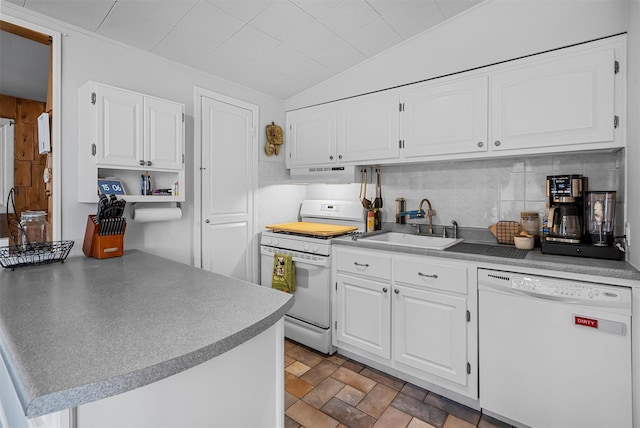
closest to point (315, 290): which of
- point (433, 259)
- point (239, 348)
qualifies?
point (433, 259)

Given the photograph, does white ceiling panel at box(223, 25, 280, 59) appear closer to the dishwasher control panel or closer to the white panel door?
the white panel door

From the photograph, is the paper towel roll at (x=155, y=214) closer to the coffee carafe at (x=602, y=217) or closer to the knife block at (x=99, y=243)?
the knife block at (x=99, y=243)

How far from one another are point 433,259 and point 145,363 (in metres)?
1.72

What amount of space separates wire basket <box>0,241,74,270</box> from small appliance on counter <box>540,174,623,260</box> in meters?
2.79

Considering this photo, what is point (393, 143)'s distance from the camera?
2.53m

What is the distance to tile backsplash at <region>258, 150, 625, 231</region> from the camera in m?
1.99

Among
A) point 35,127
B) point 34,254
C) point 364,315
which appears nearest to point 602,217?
point 364,315

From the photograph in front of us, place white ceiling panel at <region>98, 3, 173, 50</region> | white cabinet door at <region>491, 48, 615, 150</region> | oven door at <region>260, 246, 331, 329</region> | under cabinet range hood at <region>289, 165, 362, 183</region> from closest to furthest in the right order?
white cabinet door at <region>491, 48, 615, 150</region>, white ceiling panel at <region>98, 3, 173, 50</region>, oven door at <region>260, 246, 331, 329</region>, under cabinet range hood at <region>289, 165, 362, 183</region>

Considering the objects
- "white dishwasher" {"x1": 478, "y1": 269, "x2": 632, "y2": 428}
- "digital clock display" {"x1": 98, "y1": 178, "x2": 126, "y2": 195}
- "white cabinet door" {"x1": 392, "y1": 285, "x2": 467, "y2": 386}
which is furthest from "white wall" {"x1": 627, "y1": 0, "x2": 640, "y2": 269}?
"digital clock display" {"x1": 98, "y1": 178, "x2": 126, "y2": 195}

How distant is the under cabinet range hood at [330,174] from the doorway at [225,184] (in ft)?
1.62

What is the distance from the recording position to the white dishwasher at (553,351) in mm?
1484

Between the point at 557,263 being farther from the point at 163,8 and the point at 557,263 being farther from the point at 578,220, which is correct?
the point at 163,8

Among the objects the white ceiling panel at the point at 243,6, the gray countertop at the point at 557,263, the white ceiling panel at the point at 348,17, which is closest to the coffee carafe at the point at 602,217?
the gray countertop at the point at 557,263

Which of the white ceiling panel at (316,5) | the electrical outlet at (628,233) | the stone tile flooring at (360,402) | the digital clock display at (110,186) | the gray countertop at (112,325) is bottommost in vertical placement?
the stone tile flooring at (360,402)
